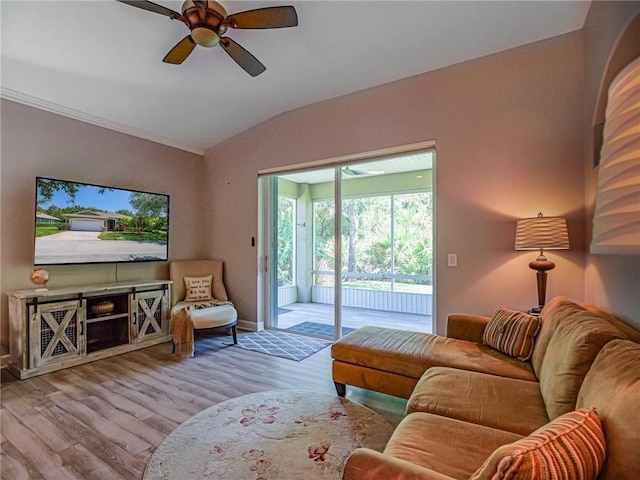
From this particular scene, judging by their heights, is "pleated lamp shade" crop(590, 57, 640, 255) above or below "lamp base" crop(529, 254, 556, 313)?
above

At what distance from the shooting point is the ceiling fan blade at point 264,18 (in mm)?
2121

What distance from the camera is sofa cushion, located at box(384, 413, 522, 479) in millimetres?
1191

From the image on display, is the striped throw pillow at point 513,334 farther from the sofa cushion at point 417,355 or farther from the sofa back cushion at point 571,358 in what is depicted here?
the sofa back cushion at point 571,358

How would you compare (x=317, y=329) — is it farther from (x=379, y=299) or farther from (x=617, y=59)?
(x=617, y=59)

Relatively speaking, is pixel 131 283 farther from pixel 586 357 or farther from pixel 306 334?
pixel 586 357

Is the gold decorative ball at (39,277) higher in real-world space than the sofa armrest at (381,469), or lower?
higher

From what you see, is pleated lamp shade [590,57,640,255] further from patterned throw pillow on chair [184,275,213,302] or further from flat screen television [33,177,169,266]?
patterned throw pillow on chair [184,275,213,302]

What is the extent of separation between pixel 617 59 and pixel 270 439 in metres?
3.24

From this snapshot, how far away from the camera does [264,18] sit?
86.0 inches

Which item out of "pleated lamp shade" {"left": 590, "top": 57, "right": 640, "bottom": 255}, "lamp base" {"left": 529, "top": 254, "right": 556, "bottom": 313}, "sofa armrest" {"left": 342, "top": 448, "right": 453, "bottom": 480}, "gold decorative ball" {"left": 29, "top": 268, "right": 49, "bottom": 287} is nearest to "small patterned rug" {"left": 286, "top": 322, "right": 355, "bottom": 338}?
"lamp base" {"left": 529, "top": 254, "right": 556, "bottom": 313}

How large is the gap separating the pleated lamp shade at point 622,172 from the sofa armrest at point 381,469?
0.86 metres

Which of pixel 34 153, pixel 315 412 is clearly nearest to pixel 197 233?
pixel 34 153

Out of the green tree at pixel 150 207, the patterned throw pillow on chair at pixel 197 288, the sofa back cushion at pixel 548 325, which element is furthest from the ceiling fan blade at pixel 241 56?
the patterned throw pillow on chair at pixel 197 288

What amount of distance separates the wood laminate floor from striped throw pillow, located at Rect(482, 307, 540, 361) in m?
0.89
